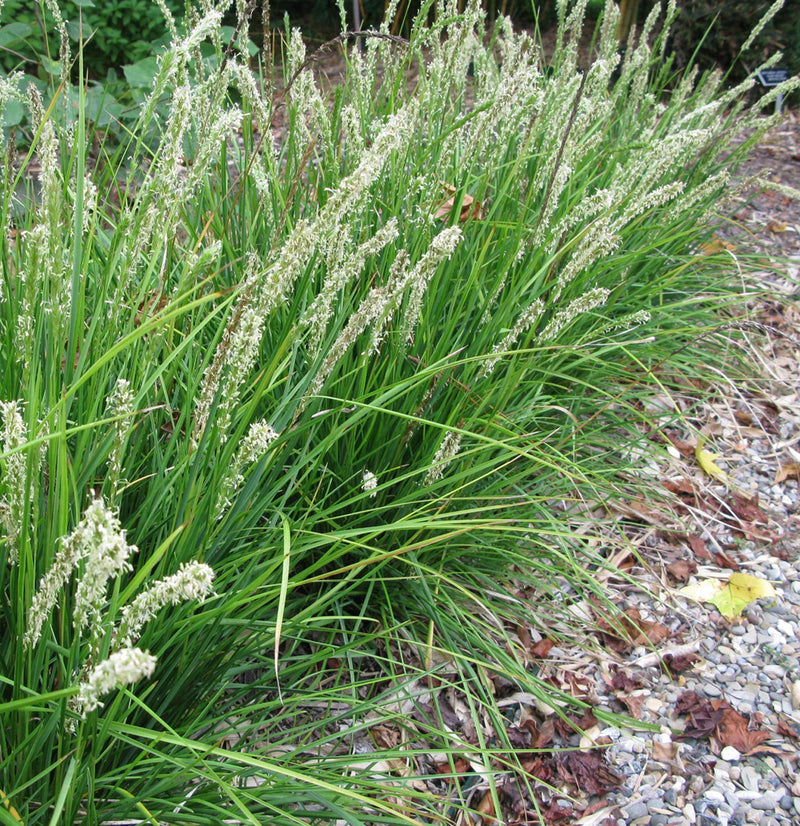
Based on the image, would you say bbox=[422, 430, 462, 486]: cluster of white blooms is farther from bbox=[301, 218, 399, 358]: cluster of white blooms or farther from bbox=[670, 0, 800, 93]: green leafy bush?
bbox=[670, 0, 800, 93]: green leafy bush

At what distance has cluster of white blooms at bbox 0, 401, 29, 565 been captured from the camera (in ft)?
3.28

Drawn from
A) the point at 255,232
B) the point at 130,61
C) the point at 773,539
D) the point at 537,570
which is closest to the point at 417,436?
the point at 537,570

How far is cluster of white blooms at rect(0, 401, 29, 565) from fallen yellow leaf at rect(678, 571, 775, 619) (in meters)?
2.19

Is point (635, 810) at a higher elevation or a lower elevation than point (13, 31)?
lower

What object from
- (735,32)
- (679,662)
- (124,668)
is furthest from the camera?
(735,32)

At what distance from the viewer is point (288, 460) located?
2148 mm

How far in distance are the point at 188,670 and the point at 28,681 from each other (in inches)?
12.9

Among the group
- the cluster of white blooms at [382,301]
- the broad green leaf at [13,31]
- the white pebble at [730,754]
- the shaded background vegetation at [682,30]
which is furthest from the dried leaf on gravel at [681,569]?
the shaded background vegetation at [682,30]

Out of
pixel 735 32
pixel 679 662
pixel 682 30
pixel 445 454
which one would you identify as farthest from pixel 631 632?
pixel 735 32

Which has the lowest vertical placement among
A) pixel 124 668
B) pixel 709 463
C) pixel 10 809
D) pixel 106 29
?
pixel 709 463

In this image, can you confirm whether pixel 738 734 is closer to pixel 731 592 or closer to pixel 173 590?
pixel 731 592

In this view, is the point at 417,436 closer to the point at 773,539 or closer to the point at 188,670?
the point at 188,670

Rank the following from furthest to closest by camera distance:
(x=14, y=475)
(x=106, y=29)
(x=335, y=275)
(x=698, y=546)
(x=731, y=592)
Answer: (x=106, y=29) < (x=698, y=546) < (x=731, y=592) < (x=335, y=275) < (x=14, y=475)

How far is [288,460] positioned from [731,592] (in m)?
1.63
